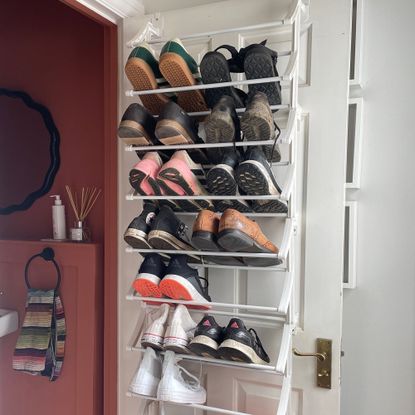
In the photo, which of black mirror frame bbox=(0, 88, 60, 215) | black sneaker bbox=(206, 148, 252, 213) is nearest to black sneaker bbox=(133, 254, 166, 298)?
black sneaker bbox=(206, 148, 252, 213)

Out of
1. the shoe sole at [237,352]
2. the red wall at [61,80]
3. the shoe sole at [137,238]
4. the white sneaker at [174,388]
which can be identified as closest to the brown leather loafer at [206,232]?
the shoe sole at [137,238]

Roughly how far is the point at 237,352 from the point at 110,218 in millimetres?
726

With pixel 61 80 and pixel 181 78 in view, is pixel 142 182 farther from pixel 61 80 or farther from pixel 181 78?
pixel 61 80

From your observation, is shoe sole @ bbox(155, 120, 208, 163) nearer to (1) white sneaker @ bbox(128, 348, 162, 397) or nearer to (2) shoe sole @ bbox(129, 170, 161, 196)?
(2) shoe sole @ bbox(129, 170, 161, 196)

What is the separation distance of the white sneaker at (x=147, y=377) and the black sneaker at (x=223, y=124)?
69 cm

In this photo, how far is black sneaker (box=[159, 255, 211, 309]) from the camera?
114 centimetres

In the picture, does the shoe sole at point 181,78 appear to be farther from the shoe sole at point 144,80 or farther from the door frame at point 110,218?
the door frame at point 110,218

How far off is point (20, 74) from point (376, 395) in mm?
1992

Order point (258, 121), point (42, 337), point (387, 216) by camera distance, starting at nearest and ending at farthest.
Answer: point (258, 121) → point (387, 216) → point (42, 337)

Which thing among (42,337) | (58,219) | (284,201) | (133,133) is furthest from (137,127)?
(42,337)

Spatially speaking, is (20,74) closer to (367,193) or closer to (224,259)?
(224,259)

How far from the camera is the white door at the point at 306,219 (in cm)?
122

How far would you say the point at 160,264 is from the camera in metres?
1.22

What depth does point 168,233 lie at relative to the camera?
3.80 feet
